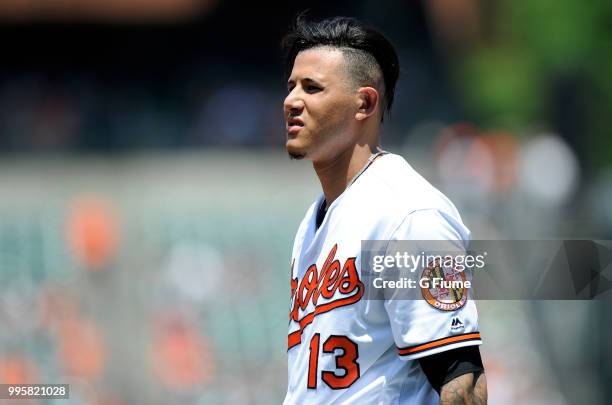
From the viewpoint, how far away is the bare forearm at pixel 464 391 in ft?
9.96

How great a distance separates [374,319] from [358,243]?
27 cm

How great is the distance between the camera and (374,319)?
3.30 m

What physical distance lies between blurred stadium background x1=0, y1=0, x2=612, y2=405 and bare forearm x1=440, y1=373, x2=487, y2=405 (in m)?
5.75

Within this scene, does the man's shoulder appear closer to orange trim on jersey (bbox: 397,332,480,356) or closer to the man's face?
the man's face

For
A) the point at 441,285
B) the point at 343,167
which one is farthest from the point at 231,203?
the point at 441,285

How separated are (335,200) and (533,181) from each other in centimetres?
879

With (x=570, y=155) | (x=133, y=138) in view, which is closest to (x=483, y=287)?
(x=570, y=155)

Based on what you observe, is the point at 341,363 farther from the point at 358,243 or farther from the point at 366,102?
the point at 366,102

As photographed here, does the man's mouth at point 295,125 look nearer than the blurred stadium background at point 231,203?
Yes

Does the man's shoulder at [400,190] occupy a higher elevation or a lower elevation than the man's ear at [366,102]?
lower

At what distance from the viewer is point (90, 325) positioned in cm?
1073

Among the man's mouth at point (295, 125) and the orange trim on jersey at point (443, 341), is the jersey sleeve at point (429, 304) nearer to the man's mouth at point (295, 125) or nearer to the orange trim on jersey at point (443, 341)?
the orange trim on jersey at point (443, 341)

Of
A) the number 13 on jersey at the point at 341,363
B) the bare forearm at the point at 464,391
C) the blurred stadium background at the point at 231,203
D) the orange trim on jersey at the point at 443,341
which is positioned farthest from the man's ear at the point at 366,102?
the blurred stadium background at the point at 231,203

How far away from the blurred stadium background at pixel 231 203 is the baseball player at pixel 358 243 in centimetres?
537
